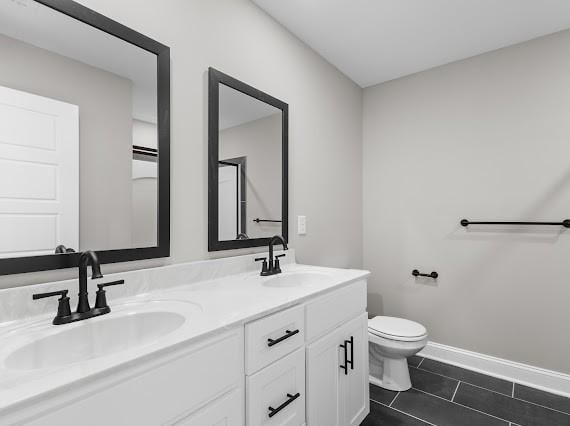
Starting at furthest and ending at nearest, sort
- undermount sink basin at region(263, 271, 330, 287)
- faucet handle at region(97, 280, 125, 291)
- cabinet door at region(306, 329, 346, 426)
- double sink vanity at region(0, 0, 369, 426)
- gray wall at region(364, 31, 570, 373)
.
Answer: gray wall at region(364, 31, 570, 373) < undermount sink basin at region(263, 271, 330, 287) < cabinet door at region(306, 329, 346, 426) < faucet handle at region(97, 280, 125, 291) < double sink vanity at region(0, 0, 369, 426)

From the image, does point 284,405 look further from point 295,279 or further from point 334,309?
point 295,279

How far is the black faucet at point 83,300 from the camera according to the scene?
0.91 metres

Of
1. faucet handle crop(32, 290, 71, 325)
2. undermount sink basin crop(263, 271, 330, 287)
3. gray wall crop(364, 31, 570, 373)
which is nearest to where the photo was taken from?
faucet handle crop(32, 290, 71, 325)

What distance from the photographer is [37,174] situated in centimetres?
100

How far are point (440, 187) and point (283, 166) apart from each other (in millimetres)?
1375

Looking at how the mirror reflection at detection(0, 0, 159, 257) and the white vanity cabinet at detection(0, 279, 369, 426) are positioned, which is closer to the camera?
the white vanity cabinet at detection(0, 279, 369, 426)

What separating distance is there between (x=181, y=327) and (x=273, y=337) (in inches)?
14.1

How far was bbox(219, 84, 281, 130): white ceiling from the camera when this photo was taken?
63.0 inches

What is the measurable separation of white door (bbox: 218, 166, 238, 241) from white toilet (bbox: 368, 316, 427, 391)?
3.93 feet

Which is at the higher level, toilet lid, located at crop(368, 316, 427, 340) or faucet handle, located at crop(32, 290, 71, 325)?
faucet handle, located at crop(32, 290, 71, 325)

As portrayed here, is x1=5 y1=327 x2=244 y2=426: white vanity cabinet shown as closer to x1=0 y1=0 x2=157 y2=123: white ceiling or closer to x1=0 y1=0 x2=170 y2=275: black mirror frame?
x1=0 y1=0 x2=170 y2=275: black mirror frame

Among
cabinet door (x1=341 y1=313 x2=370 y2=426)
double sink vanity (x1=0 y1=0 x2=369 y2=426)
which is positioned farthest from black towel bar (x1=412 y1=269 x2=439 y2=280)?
double sink vanity (x1=0 y1=0 x2=369 y2=426)

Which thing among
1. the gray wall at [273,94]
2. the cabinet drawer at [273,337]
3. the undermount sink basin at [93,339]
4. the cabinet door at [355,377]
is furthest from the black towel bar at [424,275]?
the undermount sink basin at [93,339]

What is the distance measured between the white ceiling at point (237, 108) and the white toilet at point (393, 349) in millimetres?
1580
